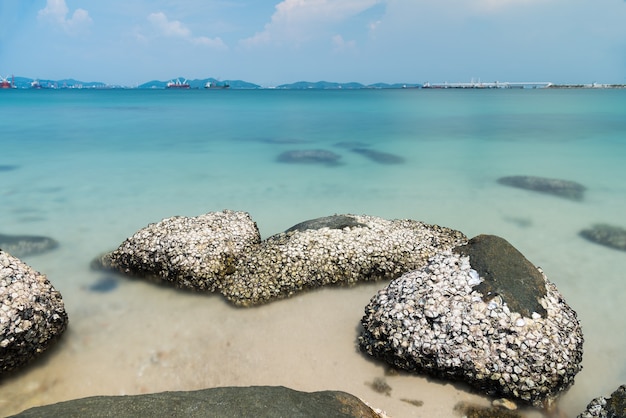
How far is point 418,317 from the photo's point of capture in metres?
6.17

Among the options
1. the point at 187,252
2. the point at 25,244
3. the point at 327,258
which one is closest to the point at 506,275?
the point at 327,258

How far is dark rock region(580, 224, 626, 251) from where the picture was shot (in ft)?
37.1

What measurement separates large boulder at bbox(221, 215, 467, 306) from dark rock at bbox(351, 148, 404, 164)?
13677 millimetres

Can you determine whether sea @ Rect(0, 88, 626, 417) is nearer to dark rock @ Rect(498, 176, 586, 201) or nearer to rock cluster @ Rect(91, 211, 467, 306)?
rock cluster @ Rect(91, 211, 467, 306)

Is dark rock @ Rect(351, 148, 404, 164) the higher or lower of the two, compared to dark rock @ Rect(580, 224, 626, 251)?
higher

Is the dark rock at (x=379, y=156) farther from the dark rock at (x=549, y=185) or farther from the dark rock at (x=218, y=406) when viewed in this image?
the dark rock at (x=218, y=406)

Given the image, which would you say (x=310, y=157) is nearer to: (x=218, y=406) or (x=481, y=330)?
(x=481, y=330)

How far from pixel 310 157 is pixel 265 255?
50.5 ft

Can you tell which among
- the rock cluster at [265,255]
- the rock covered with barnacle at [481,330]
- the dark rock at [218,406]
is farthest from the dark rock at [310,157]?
the dark rock at [218,406]

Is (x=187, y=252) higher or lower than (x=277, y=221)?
higher

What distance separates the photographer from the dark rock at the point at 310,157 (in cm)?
2247

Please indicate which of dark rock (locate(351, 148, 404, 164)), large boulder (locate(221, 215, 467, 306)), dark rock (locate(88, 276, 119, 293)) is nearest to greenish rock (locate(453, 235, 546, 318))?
large boulder (locate(221, 215, 467, 306))

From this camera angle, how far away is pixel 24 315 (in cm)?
621

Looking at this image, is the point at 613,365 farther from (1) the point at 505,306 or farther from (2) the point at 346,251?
(2) the point at 346,251
